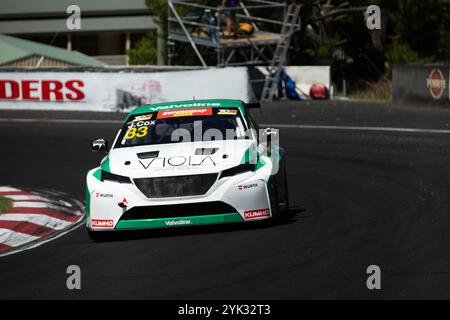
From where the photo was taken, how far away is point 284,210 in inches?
436

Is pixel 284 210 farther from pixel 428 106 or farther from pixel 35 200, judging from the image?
pixel 428 106

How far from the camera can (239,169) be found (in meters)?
10.2

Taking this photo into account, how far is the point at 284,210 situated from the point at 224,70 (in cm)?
1768

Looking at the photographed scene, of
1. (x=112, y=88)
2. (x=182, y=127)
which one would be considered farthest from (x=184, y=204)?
(x=112, y=88)

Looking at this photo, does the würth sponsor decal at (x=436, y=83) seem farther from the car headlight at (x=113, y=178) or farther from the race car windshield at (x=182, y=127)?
the car headlight at (x=113, y=178)

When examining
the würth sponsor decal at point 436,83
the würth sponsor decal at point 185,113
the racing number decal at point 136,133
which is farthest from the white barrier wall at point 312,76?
the racing number decal at point 136,133

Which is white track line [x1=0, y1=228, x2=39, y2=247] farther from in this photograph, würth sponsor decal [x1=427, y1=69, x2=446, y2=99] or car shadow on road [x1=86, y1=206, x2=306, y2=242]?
würth sponsor decal [x1=427, y1=69, x2=446, y2=99]

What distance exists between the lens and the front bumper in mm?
9992

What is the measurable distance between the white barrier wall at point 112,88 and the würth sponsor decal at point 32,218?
14.0 meters

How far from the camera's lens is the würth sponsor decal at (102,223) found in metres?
10.2

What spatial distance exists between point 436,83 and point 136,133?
16.1 meters

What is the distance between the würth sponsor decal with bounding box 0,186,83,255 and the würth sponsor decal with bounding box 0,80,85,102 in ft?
49.5

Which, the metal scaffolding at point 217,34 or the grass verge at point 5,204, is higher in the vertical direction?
the metal scaffolding at point 217,34

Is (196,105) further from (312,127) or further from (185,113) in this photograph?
(312,127)
